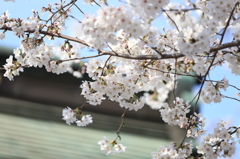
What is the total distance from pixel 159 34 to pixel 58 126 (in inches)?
166

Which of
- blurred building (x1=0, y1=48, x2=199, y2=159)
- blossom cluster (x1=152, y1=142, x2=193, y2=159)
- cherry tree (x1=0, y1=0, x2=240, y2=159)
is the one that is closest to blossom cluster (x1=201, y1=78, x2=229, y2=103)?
cherry tree (x1=0, y1=0, x2=240, y2=159)

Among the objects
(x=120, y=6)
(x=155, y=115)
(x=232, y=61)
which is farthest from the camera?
(x=155, y=115)

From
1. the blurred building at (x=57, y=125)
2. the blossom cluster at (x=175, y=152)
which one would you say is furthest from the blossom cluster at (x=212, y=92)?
the blurred building at (x=57, y=125)

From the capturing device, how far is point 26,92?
738cm

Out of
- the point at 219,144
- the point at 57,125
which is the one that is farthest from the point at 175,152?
the point at 57,125

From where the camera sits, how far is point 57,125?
6418 millimetres

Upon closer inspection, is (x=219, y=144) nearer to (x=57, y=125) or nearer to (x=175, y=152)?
(x=175, y=152)

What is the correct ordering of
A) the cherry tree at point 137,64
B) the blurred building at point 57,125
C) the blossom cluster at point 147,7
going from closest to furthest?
the blossom cluster at point 147,7, the cherry tree at point 137,64, the blurred building at point 57,125

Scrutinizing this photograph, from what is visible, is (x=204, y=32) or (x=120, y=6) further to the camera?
(x=204, y=32)

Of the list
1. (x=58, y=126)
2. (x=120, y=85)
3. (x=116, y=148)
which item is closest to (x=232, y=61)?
(x=120, y=85)

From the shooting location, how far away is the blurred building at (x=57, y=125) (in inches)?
228

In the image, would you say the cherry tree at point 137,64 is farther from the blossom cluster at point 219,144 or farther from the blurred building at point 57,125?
the blurred building at point 57,125

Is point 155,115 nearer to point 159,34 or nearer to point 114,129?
point 114,129

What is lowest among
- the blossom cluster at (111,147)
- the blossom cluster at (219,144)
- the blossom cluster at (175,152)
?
the blossom cluster at (111,147)
